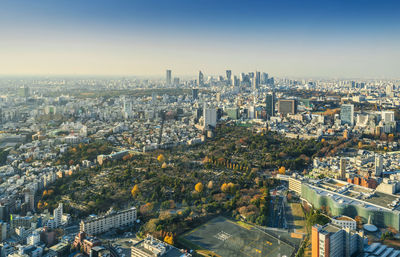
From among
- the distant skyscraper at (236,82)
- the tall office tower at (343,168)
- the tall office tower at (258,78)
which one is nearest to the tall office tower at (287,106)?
the tall office tower at (343,168)

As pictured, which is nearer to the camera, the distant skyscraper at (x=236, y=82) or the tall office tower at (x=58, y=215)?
the tall office tower at (x=58, y=215)

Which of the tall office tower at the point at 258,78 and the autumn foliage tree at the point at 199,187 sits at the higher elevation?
the tall office tower at the point at 258,78

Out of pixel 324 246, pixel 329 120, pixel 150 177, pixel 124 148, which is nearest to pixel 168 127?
pixel 124 148

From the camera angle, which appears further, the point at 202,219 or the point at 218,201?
the point at 218,201

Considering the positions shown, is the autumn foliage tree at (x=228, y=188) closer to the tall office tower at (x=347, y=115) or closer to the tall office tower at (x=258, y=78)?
the tall office tower at (x=347, y=115)

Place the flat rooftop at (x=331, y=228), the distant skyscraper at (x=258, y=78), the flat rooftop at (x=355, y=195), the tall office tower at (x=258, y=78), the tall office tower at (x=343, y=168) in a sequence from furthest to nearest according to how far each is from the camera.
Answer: the distant skyscraper at (x=258, y=78) < the tall office tower at (x=258, y=78) < the tall office tower at (x=343, y=168) < the flat rooftop at (x=355, y=195) < the flat rooftop at (x=331, y=228)

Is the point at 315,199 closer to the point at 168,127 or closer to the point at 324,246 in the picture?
the point at 324,246
